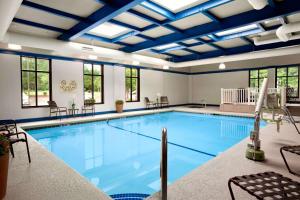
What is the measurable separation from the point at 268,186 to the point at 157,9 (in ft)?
14.0

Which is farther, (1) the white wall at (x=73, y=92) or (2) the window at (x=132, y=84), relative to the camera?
(2) the window at (x=132, y=84)

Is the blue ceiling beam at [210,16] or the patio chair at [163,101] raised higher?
the blue ceiling beam at [210,16]

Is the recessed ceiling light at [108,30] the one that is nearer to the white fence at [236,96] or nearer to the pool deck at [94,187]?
the pool deck at [94,187]

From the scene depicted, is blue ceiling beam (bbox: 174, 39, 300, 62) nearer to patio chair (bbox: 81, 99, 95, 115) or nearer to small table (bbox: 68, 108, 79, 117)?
patio chair (bbox: 81, 99, 95, 115)

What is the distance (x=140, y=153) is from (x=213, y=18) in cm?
402

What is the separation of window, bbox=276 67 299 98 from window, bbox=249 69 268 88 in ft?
2.36

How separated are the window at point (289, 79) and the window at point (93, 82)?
9.93m

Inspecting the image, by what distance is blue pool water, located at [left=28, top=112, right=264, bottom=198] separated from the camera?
3172 mm

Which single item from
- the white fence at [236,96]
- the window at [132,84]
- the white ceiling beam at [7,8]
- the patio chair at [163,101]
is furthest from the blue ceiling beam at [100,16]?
the white fence at [236,96]

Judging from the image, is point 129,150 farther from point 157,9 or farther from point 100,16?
point 157,9

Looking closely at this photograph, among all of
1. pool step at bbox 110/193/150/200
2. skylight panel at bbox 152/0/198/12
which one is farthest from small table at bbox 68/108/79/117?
pool step at bbox 110/193/150/200

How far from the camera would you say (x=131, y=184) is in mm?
2975

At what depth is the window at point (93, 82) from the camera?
9.12 m

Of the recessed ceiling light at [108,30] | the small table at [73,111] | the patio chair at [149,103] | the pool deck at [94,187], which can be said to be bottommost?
the pool deck at [94,187]
